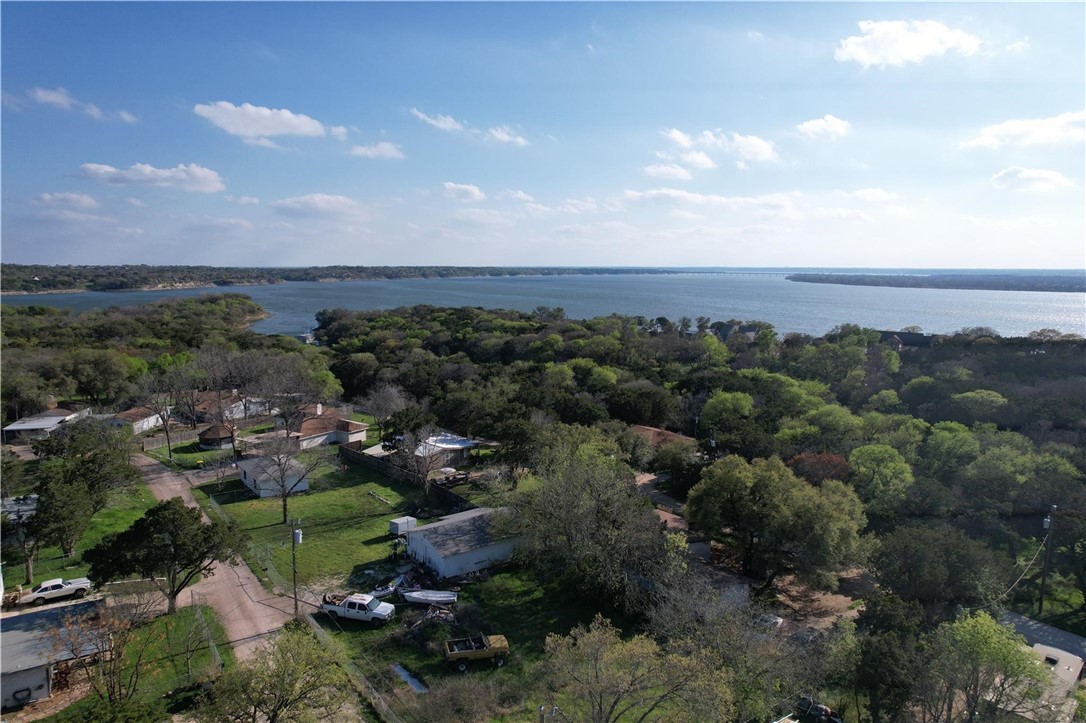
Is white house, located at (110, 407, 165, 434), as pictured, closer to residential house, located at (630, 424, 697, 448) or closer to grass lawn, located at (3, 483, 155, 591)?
grass lawn, located at (3, 483, 155, 591)

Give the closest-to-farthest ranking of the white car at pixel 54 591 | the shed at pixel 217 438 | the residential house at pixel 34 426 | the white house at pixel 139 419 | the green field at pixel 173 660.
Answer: the green field at pixel 173 660
the white car at pixel 54 591
the shed at pixel 217 438
the residential house at pixel 34 426
the white house at pixel 139 419

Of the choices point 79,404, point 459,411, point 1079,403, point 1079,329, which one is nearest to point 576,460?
point 459,411

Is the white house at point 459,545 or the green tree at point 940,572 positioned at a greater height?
the green tree at point 940,572

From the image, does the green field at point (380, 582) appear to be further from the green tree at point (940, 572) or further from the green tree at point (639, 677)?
the green tree at point (940, 572)

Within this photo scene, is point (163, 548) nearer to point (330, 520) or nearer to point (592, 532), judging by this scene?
point (330, 520)

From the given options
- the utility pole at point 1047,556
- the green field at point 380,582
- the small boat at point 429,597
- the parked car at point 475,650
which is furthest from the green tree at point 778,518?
the small boat at point 429,597

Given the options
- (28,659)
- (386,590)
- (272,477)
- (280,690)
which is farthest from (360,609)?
(272,477)

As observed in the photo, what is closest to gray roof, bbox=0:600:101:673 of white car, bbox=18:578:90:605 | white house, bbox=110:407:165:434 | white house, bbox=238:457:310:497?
white car, bbox=18:578:90:605
